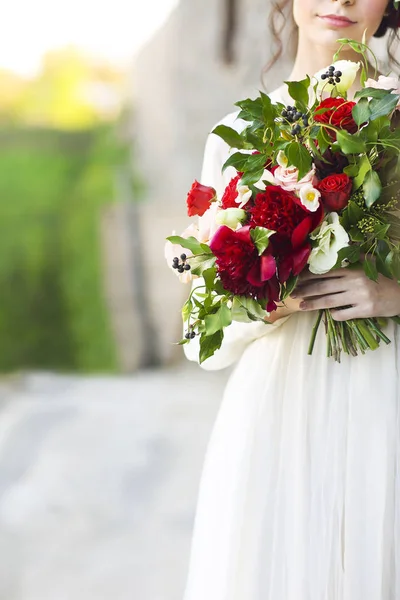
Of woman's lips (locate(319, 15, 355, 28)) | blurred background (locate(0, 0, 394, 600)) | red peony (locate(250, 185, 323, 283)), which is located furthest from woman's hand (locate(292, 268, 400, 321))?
blurred background (locate(0, 0, 394, 600))

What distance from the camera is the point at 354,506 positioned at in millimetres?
1235

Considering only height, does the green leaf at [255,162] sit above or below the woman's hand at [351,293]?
above

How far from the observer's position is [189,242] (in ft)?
3.78

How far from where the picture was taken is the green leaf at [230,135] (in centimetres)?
116

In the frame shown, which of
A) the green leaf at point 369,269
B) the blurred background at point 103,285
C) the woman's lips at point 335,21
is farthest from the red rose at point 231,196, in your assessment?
the blurred background at point 103,285

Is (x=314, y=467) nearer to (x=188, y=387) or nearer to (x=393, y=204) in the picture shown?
(x=393, y=204)

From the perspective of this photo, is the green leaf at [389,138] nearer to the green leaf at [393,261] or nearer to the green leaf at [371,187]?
the green leaf at [371,187]

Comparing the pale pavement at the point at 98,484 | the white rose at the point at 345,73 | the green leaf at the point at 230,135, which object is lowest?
the pale pavement at the point at 98,484

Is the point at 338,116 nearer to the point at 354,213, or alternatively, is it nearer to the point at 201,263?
the point at 354,213

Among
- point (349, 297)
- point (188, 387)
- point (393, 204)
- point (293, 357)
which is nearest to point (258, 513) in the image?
point (293, 357)

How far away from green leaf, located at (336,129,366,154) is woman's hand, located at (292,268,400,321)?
0.72ft

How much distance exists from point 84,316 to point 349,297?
29.3 ft

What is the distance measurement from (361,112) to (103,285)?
744 cm

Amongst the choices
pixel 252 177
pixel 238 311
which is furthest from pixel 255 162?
pixel 238 311
